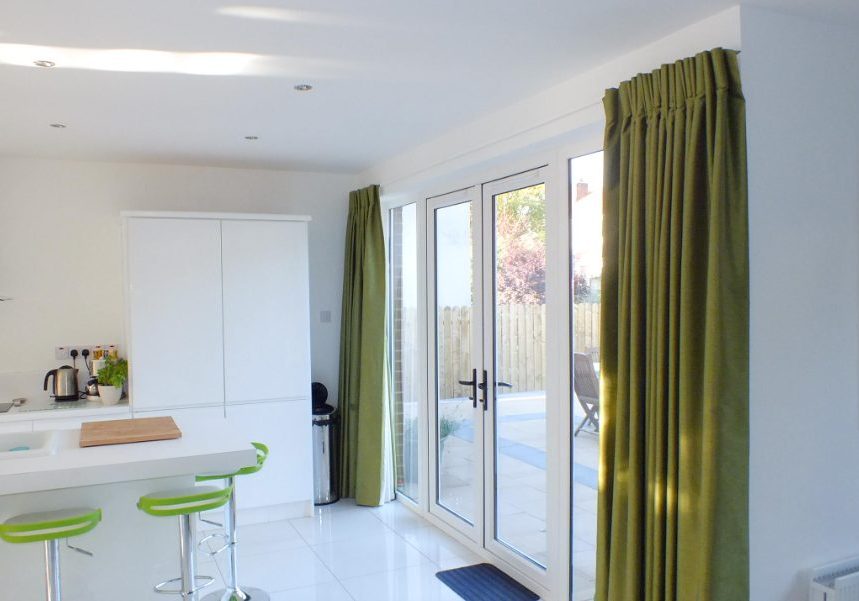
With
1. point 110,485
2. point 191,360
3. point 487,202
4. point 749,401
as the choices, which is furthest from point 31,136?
point 749,401

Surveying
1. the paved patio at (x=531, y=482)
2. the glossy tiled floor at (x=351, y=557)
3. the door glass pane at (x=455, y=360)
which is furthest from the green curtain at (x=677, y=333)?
the door glass pane at (x=455, y=360)

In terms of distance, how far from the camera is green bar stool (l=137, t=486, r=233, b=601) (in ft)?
9.43

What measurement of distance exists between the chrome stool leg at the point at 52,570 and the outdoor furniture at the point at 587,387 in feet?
7.57

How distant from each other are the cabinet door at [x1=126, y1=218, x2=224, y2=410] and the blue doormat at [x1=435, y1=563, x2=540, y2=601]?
6.59 feet

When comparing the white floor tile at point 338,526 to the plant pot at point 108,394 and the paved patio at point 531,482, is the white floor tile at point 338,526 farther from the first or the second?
the plant pot at point 108,394

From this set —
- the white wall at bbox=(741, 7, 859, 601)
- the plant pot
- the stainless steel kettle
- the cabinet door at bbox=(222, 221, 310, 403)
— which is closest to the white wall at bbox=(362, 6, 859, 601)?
the white wall at bbox=(741, 7, 859, 601)

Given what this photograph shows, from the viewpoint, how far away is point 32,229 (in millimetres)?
4805

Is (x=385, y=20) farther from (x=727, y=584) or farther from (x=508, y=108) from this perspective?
(x=727, y=584)

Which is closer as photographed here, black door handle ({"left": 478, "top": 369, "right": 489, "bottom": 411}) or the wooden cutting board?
the wooden cutting board

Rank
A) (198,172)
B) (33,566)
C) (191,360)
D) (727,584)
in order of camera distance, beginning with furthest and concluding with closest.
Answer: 1. (198,172)
2. (191,360)
3. (33,566)
4. (727,584)

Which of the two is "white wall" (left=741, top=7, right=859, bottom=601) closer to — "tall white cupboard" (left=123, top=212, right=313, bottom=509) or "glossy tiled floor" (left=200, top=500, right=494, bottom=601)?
"glossy tiled floor" (left=200, top=500, right=494, bottom=601)

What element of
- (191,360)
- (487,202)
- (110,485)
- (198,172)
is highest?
(198,172)

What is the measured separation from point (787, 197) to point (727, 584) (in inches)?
53.6

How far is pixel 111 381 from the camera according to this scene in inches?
180
